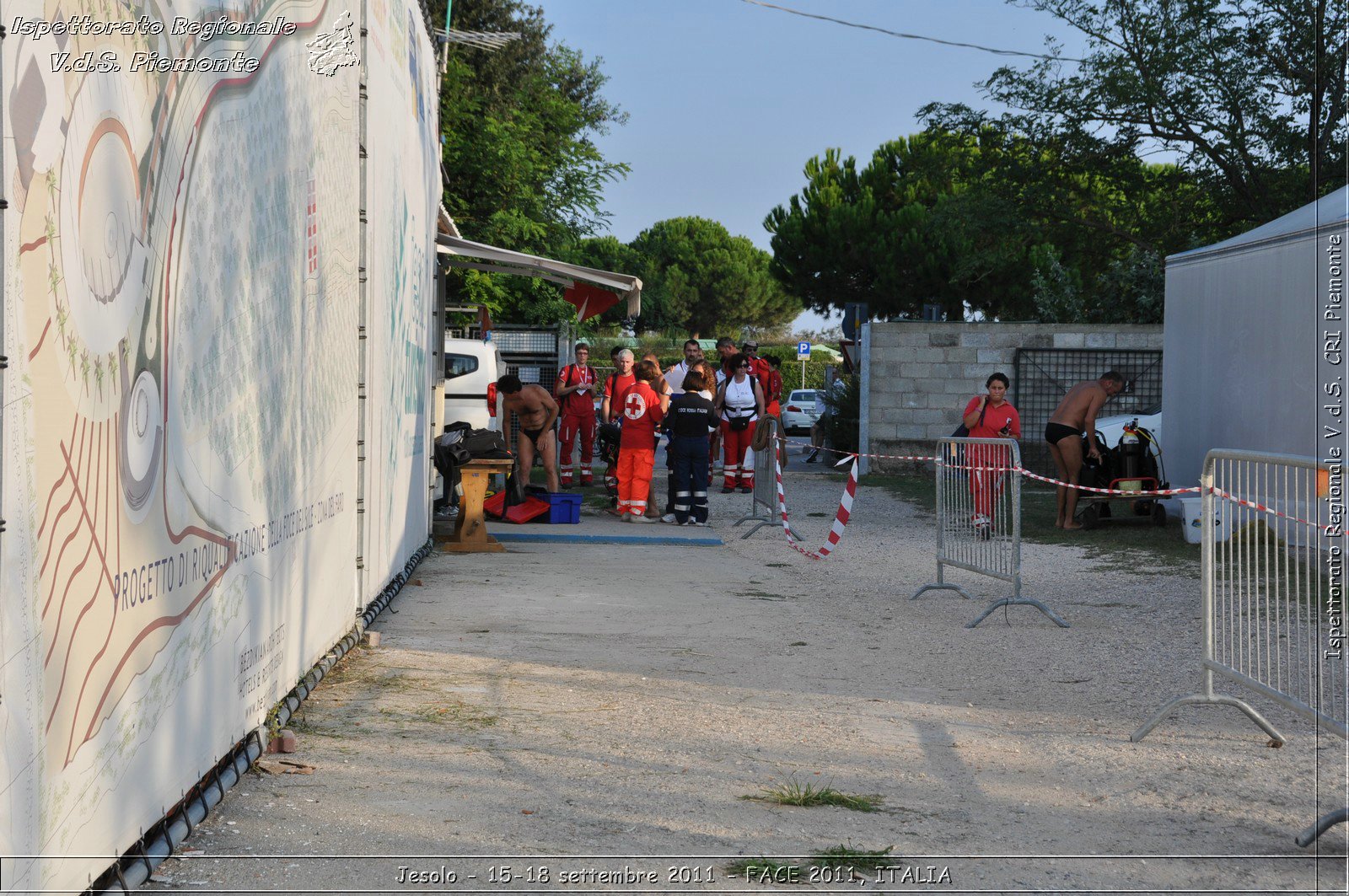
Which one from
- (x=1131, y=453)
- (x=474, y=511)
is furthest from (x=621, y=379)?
(x=1131, y=453)

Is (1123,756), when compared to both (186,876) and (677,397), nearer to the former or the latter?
(186,876)

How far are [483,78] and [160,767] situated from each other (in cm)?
3068

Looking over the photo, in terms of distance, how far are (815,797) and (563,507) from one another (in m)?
9.34


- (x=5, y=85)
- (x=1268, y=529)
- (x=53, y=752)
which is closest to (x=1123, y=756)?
(x=1268, y=529)

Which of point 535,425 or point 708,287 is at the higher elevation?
point 708,287

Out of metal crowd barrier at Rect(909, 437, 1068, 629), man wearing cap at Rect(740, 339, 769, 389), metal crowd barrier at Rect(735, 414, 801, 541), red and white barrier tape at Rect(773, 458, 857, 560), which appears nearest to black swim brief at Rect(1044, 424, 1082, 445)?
red and white barrier tape at Rect(773, 458, 857, 560)

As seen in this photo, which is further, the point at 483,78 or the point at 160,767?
the point at 483,78

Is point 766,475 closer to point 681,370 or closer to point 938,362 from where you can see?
point 681,370

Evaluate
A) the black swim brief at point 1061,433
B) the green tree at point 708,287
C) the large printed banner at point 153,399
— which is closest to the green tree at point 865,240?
the green tree at point 708,287

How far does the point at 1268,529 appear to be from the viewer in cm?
588

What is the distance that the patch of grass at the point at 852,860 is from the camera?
151 inches

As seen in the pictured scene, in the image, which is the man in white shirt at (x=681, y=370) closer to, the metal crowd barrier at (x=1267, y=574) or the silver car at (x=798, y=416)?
the metal crowd barrier at (x=1267, y=574)

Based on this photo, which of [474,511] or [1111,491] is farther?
[1111,491]

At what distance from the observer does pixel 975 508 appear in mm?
9344
